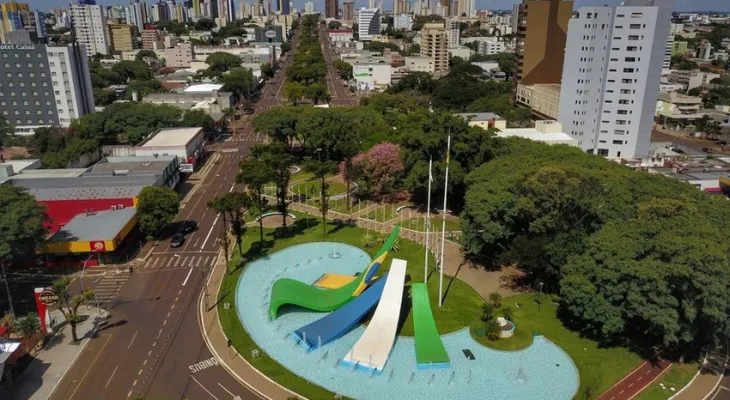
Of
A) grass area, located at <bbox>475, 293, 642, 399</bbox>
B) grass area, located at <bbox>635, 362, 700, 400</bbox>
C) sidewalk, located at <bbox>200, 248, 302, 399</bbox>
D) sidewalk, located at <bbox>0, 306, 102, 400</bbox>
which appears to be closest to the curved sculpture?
sidewalk, located at <bbox>200, 248, 302, 399</bbox>

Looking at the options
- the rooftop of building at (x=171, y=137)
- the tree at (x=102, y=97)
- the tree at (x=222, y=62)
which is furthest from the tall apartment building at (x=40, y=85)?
the tree at (x=222, y=62)

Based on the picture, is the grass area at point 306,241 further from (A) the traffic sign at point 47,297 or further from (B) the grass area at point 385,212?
(A) the traffic sign at point 47,297

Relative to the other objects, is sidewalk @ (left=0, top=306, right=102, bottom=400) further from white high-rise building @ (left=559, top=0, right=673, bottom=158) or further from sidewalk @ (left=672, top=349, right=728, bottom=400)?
white high-rise building @ (left=559, top=0, right=673, bottom=158)

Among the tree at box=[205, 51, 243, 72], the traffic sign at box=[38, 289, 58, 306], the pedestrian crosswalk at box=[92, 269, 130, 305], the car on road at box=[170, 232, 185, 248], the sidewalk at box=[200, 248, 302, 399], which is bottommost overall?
the sidewalk at box=[200, 248, 302, 399]

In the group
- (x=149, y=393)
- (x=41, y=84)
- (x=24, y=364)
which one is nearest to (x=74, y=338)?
(x=24, y=364)

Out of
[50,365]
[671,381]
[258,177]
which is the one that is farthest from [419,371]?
[258,177]

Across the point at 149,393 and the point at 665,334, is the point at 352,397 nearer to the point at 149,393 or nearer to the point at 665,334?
the point at 149,393

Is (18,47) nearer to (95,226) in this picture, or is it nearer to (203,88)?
(203,88)
